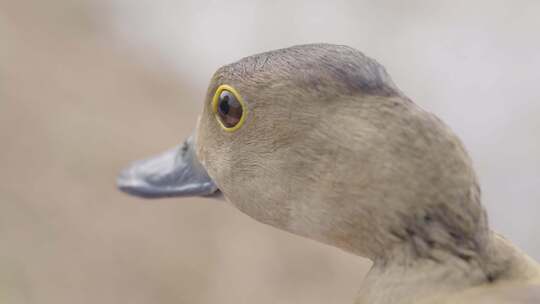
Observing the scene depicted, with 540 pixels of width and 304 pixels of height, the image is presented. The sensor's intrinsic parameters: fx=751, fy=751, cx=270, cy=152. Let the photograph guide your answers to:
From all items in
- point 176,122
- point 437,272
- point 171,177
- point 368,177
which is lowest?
point 176,122

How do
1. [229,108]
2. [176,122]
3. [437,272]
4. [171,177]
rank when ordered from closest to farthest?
1. [437,272]
2. [229,108]
3. [171,177]
4. [176,122]

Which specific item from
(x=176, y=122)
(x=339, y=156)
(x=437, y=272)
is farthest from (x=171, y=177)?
(x=176, y=122)

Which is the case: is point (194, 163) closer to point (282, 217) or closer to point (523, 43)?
point (282, 217)

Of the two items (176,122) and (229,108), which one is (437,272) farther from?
(176,122)

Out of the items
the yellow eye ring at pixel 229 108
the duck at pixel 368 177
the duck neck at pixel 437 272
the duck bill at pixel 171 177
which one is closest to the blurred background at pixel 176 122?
the duck bill at pixel 171 177

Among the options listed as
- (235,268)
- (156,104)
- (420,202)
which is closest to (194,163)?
(420,202)

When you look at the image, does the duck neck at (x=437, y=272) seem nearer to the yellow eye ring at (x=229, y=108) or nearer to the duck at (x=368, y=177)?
the duck at (x=368, y=177)

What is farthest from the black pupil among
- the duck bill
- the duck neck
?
the duck neck
